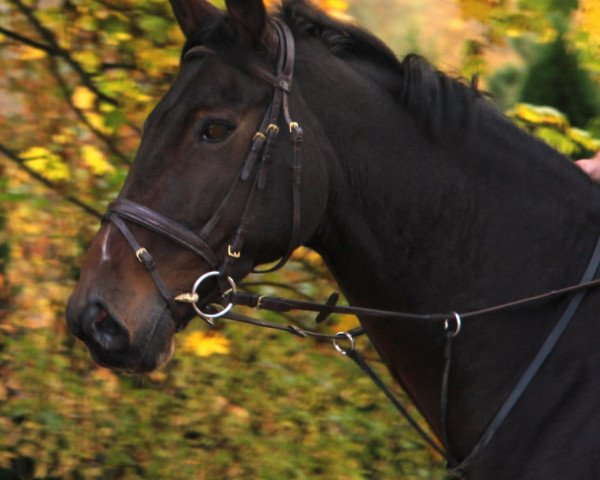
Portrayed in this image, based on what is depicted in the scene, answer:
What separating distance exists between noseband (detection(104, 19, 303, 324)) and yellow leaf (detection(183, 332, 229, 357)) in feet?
4.77

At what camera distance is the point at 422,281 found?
289 centimetres

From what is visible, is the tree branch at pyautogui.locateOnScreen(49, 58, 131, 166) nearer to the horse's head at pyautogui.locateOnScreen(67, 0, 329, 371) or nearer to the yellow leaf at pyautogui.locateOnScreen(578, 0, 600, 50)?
the horse's head at pyautogui.locateOnScreen(67, 0, 329, 371)

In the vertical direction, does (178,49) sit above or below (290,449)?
above

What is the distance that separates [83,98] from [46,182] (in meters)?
0.39

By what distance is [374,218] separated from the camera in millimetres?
2887

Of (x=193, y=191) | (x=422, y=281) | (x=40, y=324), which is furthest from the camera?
(x=40, y=324)

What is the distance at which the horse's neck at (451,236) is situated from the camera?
9.42ft

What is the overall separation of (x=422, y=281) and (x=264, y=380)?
6.46 feet

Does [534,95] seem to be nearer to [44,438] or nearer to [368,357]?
[368,357]

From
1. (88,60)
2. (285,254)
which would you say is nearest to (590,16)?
(285,254)

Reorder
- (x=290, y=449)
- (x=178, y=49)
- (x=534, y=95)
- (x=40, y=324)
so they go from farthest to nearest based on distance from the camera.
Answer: (x=534, y=95) → (x=40, y=324) → (x=290, y=449) → (x=178, y=49)

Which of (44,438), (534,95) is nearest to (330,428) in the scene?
(44,438)

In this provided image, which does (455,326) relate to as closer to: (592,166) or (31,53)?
(592,166)

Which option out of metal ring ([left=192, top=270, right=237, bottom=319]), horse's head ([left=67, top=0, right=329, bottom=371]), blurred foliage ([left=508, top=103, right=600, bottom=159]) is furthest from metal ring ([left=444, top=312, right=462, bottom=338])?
blurred foliage ([left=508, top=103, right=600, bottom=159])
